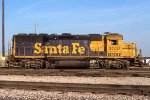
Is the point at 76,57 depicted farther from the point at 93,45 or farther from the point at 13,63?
the point at 13,63

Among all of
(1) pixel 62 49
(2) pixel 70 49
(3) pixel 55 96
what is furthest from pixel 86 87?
(1) pixel 62 49

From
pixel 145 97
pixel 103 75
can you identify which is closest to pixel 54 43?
pixel 103 75

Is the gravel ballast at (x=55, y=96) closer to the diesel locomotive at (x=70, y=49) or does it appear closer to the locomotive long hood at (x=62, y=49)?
the diesel locomotive at (x=70, y=49)

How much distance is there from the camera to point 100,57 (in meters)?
29.3

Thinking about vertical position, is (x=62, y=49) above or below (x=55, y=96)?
above

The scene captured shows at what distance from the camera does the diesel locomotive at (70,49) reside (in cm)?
2920

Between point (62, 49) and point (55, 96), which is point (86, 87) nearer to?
point (55, 96)

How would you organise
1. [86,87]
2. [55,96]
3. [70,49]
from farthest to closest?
[70,49], [86,87], [55,96]

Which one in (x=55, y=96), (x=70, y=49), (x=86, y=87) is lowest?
(x=55, y=96)

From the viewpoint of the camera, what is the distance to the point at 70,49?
97.4ft

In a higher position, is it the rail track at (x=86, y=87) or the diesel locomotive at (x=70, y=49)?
the diesel locomotive at (x=70, y=49)

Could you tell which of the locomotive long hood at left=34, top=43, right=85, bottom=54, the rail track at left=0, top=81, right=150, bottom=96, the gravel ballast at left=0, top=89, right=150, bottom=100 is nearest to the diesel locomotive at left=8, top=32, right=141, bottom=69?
the locomotive long hood at left=34, top=43, right=85, bottom=54

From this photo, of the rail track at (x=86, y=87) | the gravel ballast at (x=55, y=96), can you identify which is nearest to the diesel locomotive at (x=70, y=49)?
the rail track at (x=86, y=87)

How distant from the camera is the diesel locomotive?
2920cm
